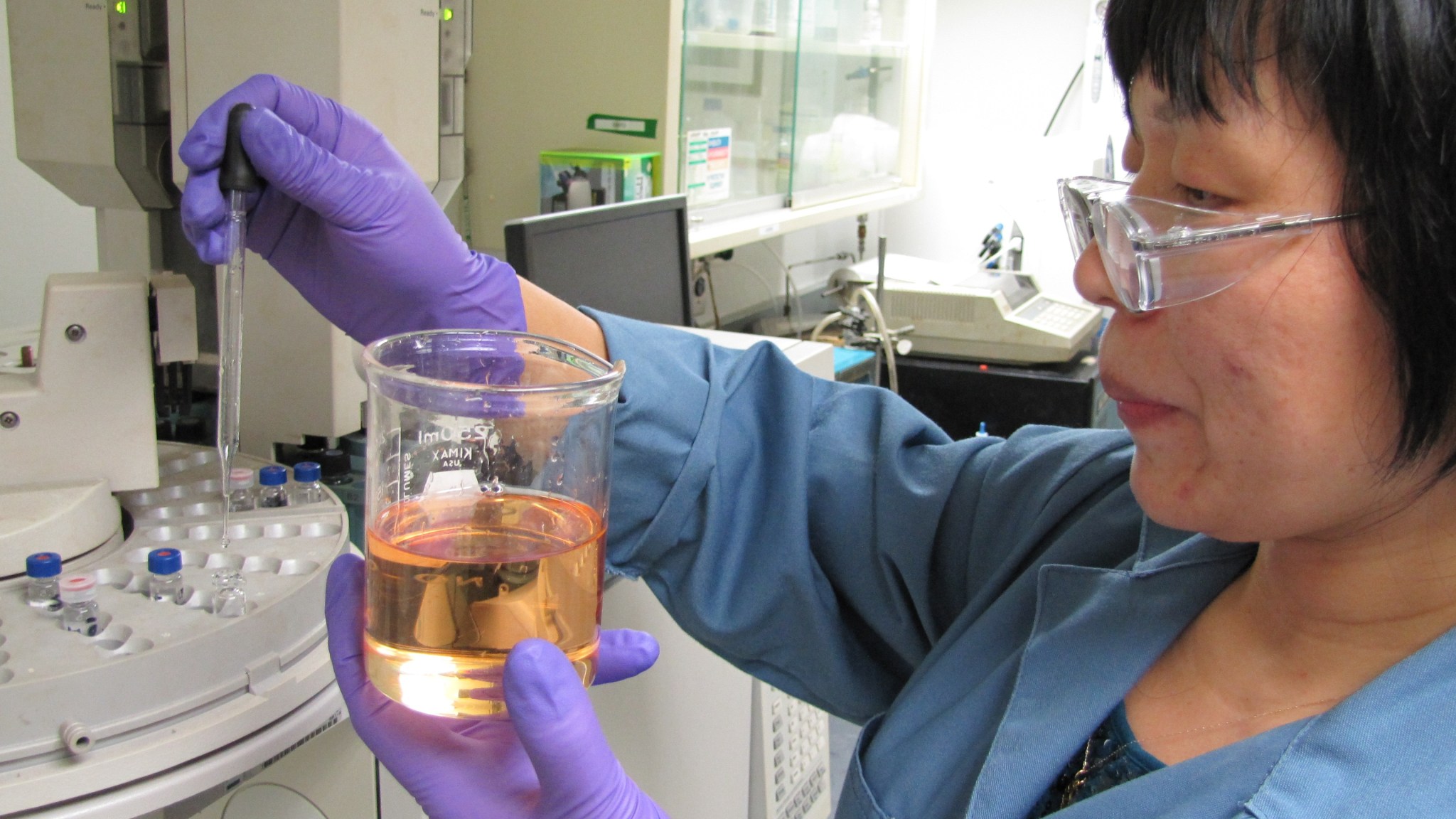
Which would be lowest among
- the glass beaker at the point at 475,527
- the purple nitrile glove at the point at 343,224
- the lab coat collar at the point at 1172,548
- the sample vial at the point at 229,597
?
the sample vial at the point at 229,597

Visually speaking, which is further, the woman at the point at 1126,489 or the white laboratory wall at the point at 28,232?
the white laboratory wall at the point at 28,232

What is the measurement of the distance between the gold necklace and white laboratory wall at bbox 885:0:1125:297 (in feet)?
9.54

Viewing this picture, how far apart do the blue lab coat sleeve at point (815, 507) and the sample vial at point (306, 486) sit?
0.28 m

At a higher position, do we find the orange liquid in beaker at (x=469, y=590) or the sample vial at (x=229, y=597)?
the orange liquid in beaker at (x=469, y=590)

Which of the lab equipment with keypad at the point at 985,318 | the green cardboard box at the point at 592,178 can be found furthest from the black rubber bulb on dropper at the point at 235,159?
the lab equipment with keypad at the point at 985,318

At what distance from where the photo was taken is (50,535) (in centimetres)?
83

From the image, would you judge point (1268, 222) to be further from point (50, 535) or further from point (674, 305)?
point (674, 305)

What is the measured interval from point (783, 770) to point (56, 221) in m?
1.34

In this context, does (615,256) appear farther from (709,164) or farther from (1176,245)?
(1176,245)

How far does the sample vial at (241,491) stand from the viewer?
3.11ft

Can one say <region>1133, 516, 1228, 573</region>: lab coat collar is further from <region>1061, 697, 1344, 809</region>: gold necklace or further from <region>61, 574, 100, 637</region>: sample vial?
<region>61, 574, 100, 637</region>: sample vial

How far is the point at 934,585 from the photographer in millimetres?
982

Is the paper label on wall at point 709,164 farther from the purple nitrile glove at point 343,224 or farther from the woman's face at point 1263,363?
the woman's face at point 1263,363

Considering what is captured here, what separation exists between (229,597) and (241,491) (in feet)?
0.61
